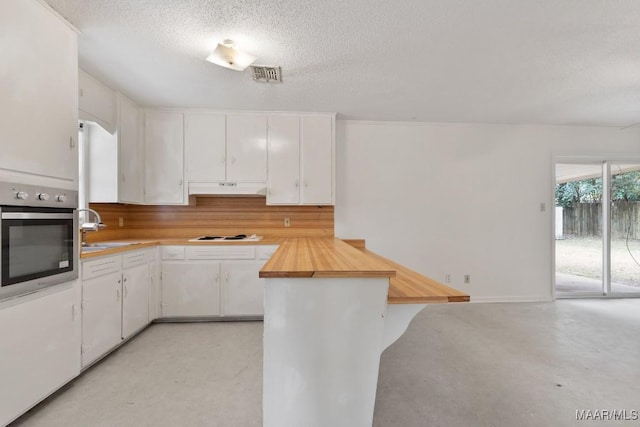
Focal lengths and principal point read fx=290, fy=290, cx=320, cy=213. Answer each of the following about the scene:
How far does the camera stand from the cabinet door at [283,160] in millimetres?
3514

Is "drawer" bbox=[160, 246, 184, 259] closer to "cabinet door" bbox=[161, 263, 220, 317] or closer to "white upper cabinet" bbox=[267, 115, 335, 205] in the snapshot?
"cabinet door" bbox=[161, 263, 220, 317]

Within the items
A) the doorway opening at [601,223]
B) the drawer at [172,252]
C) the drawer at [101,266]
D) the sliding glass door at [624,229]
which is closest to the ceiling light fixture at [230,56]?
the drawer at [101,266]

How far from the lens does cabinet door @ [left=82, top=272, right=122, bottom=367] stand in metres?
2.12

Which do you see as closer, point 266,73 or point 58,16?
point 58,16

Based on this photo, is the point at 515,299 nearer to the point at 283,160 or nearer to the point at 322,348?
the point at 283,160

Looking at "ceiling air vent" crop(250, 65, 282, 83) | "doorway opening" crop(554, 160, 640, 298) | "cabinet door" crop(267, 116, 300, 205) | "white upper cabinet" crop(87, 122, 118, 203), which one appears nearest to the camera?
"ceiling air vent" crop(250, 65, 282, 83)

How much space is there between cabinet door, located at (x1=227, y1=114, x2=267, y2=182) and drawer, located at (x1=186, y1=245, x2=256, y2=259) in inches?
32.6

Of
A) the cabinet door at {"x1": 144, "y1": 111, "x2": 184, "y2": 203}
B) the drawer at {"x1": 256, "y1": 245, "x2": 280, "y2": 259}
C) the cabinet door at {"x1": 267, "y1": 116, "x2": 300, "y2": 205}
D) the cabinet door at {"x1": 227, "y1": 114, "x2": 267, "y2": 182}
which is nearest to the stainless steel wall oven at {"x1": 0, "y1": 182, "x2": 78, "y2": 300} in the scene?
the cabinet door at {"x1": 144, "y1": 111, "x2": 184, "y2": 203}

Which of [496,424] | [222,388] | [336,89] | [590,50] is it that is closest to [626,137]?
[590,50]

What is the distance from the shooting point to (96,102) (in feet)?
8.80

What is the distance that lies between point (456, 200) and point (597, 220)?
211cm

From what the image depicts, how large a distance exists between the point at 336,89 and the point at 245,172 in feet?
4.64

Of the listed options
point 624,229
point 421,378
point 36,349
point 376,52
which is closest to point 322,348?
point 421,378

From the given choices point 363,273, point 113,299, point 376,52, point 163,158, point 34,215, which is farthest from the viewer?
point 163,158
